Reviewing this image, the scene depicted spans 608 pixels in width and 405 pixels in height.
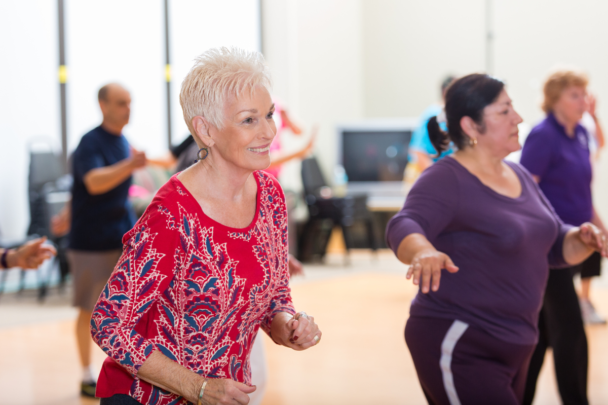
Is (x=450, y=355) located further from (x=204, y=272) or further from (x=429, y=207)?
(x=204, y=272)

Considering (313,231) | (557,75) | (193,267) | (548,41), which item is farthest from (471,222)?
(548,41)

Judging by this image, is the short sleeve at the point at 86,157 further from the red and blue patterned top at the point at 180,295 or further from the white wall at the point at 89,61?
the white wall at the point at 89,61

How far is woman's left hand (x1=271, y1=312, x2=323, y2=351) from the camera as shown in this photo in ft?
4.89

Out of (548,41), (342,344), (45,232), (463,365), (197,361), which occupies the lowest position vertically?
(342,344)

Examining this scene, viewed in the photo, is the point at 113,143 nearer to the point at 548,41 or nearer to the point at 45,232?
the point at 45,232

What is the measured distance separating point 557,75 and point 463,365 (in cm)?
199

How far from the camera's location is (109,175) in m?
3.37

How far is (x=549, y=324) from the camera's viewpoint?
2.75m

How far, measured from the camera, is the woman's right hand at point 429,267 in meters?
1.64

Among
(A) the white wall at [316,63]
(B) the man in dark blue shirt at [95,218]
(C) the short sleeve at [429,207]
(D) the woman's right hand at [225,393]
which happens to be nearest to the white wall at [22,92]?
(A) the white wall at [316,63]

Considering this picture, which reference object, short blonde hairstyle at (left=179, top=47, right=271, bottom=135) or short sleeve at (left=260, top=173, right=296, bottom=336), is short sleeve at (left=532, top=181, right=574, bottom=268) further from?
short blonde hairstyle at (left=179, top=47, right=271, bottom=135)

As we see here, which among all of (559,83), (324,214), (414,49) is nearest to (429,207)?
(559,83)

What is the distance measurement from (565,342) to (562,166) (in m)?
0.89

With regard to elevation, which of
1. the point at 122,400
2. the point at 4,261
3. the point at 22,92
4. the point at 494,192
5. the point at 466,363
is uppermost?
the point at 22,92
